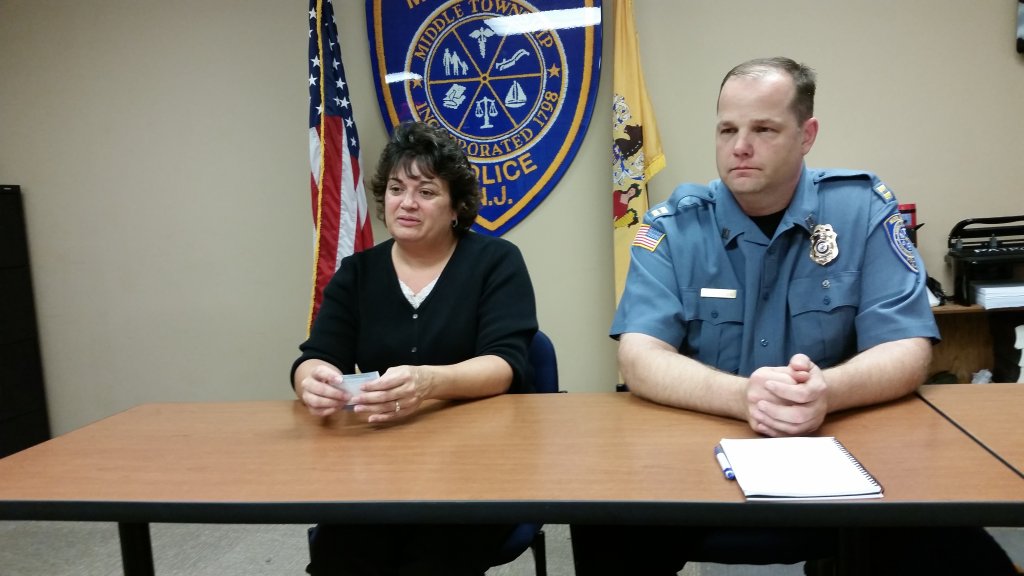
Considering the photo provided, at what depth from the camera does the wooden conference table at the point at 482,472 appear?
0.89m

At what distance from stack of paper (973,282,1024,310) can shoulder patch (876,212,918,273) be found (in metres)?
1.32

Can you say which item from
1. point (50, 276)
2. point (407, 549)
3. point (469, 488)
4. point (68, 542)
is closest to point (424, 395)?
point (407, 549)

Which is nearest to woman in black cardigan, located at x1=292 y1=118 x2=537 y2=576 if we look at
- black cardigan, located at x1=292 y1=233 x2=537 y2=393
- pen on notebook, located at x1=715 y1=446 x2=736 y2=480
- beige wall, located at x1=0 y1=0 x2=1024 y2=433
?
black cardigan, located at x1=292 y1=233 x2=537 y2=393

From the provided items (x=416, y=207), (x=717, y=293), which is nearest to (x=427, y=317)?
(x=416, y=207)

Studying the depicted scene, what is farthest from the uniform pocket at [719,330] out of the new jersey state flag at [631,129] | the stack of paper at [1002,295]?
the stack of paper at [1002,295]

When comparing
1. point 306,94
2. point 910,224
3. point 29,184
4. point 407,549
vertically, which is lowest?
point 407,549

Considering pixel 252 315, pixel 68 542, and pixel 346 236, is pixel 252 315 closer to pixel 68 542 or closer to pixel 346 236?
pixel 346 236

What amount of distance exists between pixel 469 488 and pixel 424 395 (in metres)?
0.43

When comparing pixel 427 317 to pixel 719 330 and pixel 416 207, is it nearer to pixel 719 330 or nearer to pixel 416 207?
pixel 416 207

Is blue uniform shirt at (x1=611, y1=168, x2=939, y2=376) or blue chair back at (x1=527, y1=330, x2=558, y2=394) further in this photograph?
blue chair back at (x1=527, y1=330, x2=558, y2=394)

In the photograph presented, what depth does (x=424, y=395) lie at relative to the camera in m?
1.38

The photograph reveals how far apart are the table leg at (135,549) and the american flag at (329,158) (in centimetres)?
158

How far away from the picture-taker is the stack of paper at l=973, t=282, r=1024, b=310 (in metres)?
2.46

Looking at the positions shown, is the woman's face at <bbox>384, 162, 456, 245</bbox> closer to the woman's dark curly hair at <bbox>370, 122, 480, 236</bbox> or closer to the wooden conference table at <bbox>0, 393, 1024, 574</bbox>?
the woman's dark curly hair at <bbox>370, 122, 480, 236</bbox>
